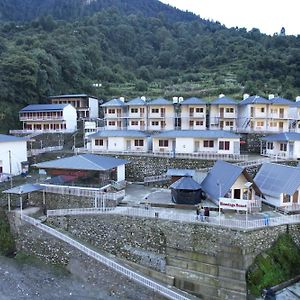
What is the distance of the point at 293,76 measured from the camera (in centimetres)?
6725

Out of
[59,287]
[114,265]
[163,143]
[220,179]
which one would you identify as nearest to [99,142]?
[163,143]

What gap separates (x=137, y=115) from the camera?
Answer: 4284cm

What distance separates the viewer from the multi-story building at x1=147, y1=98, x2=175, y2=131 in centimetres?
4200

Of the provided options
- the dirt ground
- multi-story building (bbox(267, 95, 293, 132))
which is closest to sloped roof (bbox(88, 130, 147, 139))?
multi-story building (bbox(267, 95, 293, 132))

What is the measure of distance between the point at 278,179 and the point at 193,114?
1916 cm

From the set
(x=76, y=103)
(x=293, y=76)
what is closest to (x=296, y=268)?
(x=76, y=103)

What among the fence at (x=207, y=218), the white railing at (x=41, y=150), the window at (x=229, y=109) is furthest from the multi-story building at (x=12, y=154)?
the window at (x=229, y=109)

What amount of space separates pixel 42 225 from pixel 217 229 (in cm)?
1154

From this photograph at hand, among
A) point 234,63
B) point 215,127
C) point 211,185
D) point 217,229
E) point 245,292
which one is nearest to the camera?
point 245,292

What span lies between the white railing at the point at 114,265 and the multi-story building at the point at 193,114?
2315 cm

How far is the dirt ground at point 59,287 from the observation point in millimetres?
18859

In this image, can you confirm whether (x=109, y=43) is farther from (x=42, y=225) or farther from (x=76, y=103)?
(x=42, y=225)

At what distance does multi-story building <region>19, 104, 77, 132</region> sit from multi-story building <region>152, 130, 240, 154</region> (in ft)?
51.9

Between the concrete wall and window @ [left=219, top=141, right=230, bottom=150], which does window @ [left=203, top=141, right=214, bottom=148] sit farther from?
the concrete wall
